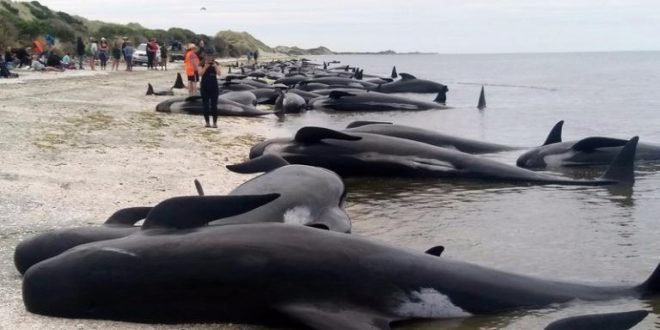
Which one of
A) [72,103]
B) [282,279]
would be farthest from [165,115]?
[282,279]

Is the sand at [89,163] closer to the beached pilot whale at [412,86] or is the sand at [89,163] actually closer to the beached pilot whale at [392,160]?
the beached pilot whale at [392,160]

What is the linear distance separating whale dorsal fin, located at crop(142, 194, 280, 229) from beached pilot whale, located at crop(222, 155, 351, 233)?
3.27 ft

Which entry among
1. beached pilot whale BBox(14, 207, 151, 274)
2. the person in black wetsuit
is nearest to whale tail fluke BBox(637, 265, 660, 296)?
beached pilot whale BBox(14, 207, 151, 274)

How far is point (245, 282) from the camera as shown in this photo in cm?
495

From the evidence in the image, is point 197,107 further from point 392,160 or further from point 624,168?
point 624,168

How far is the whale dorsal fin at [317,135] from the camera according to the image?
10.4 meters

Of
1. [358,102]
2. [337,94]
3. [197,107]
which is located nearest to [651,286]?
[197,107]

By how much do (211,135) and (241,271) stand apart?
10.6 metres

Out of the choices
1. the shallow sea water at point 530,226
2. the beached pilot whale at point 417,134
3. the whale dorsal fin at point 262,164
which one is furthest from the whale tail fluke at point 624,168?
the whale dorsal fin at point 262,164

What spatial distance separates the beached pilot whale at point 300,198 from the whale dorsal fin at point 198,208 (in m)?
1.00

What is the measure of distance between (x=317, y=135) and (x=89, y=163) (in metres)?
3.31

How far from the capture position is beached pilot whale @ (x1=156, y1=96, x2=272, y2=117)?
65.8 feet

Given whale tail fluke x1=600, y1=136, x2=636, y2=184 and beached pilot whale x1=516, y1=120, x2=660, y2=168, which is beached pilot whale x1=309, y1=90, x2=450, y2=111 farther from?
whale tail fluke x1=600, y1=136, x2=636, y2=184

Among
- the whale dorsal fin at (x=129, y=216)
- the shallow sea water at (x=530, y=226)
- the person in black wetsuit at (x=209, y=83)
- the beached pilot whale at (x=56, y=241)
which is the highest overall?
the person in black wetsuit at (x=209, y=83)
